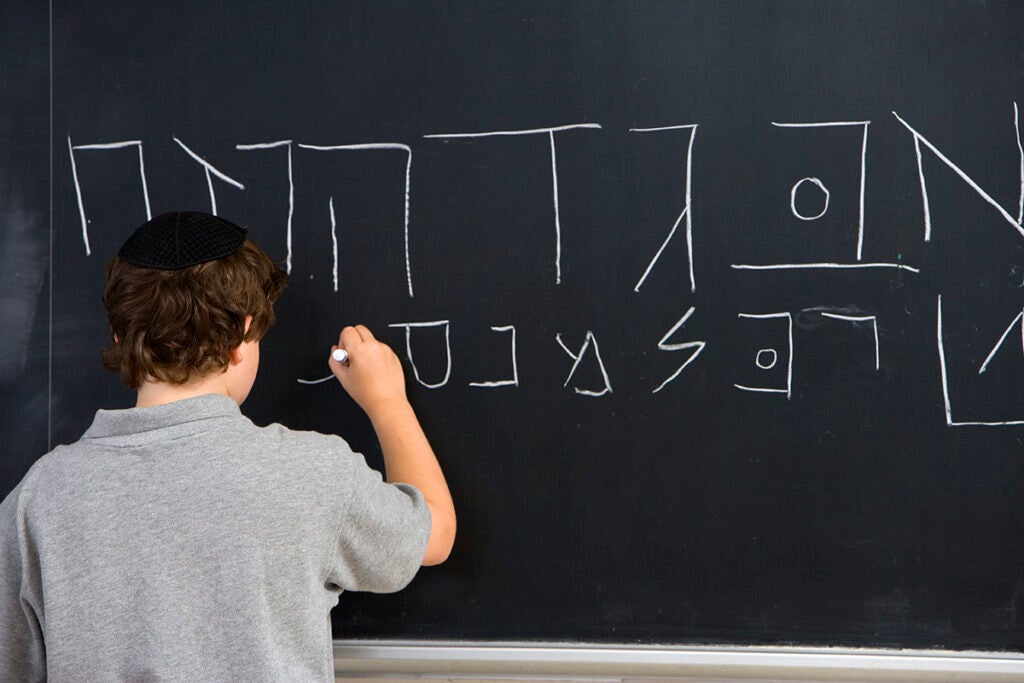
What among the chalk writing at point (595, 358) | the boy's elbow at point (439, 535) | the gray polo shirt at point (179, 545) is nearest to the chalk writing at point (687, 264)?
the chalk writing at point (595, 358)

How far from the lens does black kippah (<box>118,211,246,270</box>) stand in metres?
0.92

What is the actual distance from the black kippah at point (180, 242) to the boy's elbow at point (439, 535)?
0.43 metres

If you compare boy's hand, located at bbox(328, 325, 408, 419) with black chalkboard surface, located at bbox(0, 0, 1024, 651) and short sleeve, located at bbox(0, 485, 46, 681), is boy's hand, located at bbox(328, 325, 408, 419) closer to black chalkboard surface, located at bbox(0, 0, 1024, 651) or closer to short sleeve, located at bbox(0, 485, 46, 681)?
black chalkboard surface, located at bbox(0, 0, 1024, 651)

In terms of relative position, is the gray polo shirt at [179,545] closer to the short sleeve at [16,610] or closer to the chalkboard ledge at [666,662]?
the short sleeve at [16,610]

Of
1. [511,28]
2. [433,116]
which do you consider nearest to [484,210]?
[433,116]

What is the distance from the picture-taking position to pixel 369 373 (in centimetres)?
117

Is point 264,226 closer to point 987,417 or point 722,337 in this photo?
point 722,337

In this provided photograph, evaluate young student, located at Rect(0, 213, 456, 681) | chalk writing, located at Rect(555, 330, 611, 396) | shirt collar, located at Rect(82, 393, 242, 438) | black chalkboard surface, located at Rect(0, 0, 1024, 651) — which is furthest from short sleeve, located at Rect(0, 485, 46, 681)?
chalk writing, located at Rect(555, 330, 611, 396)

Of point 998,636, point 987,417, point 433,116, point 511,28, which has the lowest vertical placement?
point 998,636

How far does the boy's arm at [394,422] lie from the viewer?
1.07m

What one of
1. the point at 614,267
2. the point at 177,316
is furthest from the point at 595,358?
the point at 177,316

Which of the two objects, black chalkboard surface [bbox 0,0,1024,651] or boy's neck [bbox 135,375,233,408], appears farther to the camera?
black chalkboard surface [bbox 0,0,1024,651]

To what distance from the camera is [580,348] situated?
1.19 metres

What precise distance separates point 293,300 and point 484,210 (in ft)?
1.09
